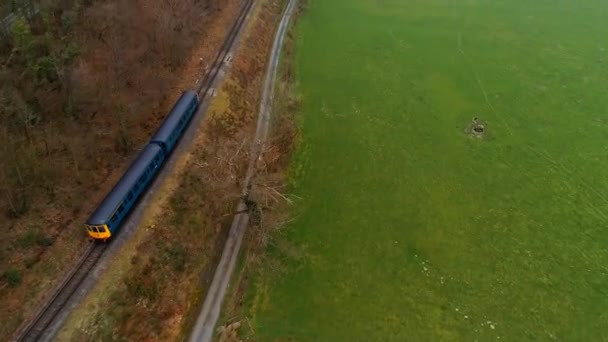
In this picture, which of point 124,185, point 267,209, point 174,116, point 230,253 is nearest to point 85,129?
point 174,116

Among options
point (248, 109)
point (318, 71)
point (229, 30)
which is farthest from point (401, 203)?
point (229, 30)

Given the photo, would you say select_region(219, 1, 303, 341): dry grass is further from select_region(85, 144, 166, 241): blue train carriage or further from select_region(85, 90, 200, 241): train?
select_region(85, 144, 166, 241): blue train carriage

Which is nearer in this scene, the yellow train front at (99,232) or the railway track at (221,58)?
the yellow train front at (99,232)

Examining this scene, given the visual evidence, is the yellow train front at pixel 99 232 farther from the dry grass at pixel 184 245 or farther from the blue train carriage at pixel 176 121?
the blue train carriage at pixel 176 121

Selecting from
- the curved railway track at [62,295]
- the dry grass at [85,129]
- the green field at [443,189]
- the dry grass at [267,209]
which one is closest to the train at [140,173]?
the curved railway track at [62,295]

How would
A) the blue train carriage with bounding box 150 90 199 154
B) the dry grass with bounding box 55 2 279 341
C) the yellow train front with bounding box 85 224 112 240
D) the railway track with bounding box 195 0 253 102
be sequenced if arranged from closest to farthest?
the dry grass with bounding box 55 2 279 341
the yellow train front with bounding box 85 224 112 240
the blue train carriage with bounding box 150 90 199 154
the railway track with bounding box 195 0 253 102

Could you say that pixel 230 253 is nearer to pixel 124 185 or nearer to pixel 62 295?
pixel 124 185

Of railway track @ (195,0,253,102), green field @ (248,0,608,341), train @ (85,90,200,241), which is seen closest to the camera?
train @ (85,90,200,241)

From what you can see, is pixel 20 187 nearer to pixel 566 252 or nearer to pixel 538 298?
pixel 538 298

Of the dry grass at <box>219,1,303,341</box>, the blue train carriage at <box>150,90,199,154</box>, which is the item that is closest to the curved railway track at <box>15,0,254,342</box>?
the dry grass at <box>219,1,303,341</box>
